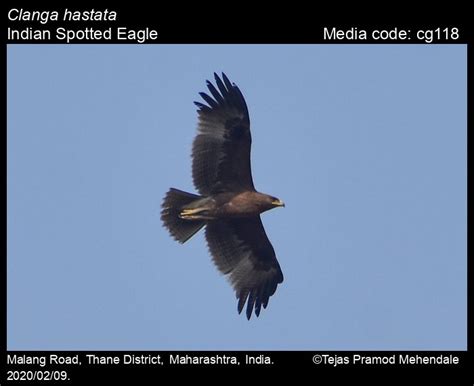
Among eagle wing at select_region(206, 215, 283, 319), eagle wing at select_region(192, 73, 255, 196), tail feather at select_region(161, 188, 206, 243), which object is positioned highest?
eagle wing at select_region(192, 73, 255, 196)

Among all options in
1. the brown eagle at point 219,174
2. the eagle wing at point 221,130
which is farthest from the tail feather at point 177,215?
the eagle wing at point 221,130

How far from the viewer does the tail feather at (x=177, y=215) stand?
19.2 metres

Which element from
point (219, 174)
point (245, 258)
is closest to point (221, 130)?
point (219, 174)

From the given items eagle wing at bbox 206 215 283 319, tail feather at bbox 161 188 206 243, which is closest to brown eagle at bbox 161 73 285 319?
tail feather at bbox 161 188 206 243

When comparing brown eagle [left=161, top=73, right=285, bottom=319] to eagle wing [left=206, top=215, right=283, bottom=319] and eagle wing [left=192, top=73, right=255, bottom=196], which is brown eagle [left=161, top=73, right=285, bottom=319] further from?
eagle wing [left=206, top=215, right=283, bottom=319]

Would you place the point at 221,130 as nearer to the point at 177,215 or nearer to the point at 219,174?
the point at 219,174

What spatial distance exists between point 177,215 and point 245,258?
154 cm

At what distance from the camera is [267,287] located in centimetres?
2014

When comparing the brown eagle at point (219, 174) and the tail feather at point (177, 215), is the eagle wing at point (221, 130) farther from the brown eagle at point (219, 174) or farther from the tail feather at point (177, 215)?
the tail feather at point (177, 215)

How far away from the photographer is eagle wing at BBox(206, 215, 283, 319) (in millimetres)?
20047

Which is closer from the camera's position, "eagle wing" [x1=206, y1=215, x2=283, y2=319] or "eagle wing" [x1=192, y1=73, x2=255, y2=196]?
"eagle wing" [x1=192, y1=73, x2=255, y2=196]

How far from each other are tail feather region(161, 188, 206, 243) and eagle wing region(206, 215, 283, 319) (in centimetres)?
61

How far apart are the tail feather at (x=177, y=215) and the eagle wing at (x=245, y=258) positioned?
608 mm
